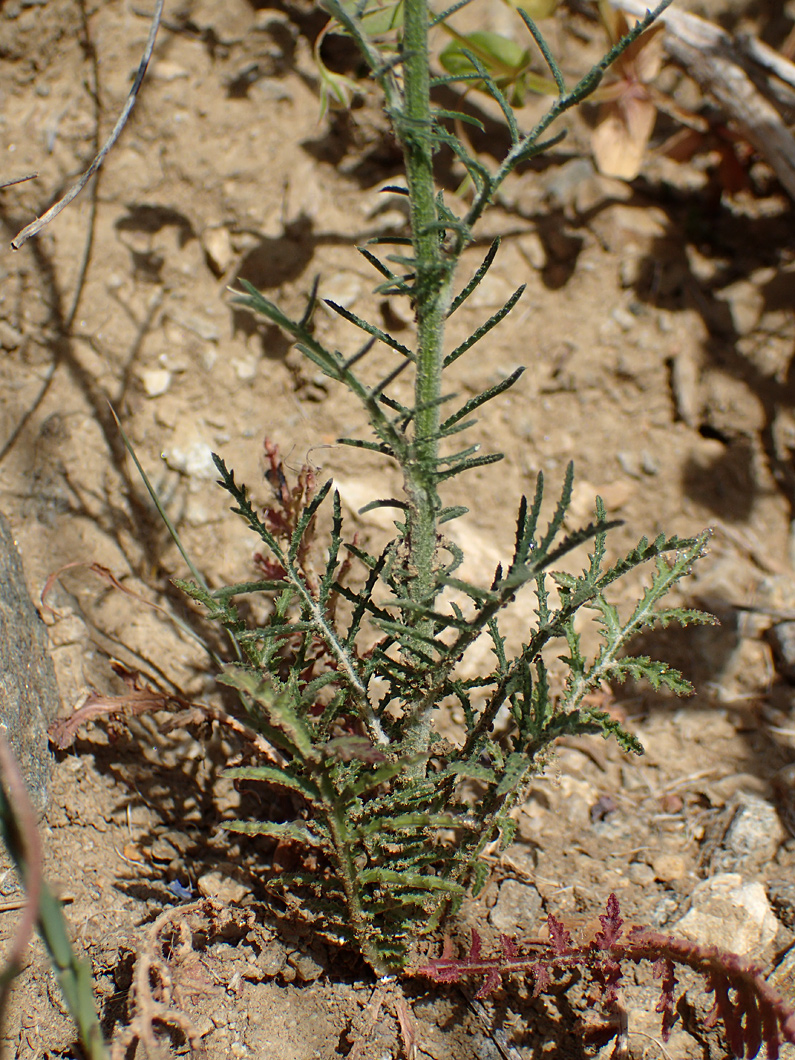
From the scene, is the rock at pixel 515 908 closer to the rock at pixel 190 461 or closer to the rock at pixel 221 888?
the rock at pixel 221 888

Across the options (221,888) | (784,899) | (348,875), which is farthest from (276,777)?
(784,899)

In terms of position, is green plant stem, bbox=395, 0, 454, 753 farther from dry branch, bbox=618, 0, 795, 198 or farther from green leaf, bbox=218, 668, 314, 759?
dry branch, bbox=618, 0, 795, 198

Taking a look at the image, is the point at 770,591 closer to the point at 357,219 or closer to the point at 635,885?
A: the point at 635,885

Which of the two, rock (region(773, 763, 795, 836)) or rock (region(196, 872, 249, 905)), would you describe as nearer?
rock (region(196, 872, 249, 905))

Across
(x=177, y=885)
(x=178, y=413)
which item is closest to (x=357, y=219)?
(x=178, y=413)

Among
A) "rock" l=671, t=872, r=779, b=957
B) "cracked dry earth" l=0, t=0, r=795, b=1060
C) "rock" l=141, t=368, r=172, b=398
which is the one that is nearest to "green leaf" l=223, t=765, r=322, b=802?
"cracked dry earth" l=0, t=0, r=795, b=1060

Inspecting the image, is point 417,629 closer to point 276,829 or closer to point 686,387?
point 276,829
